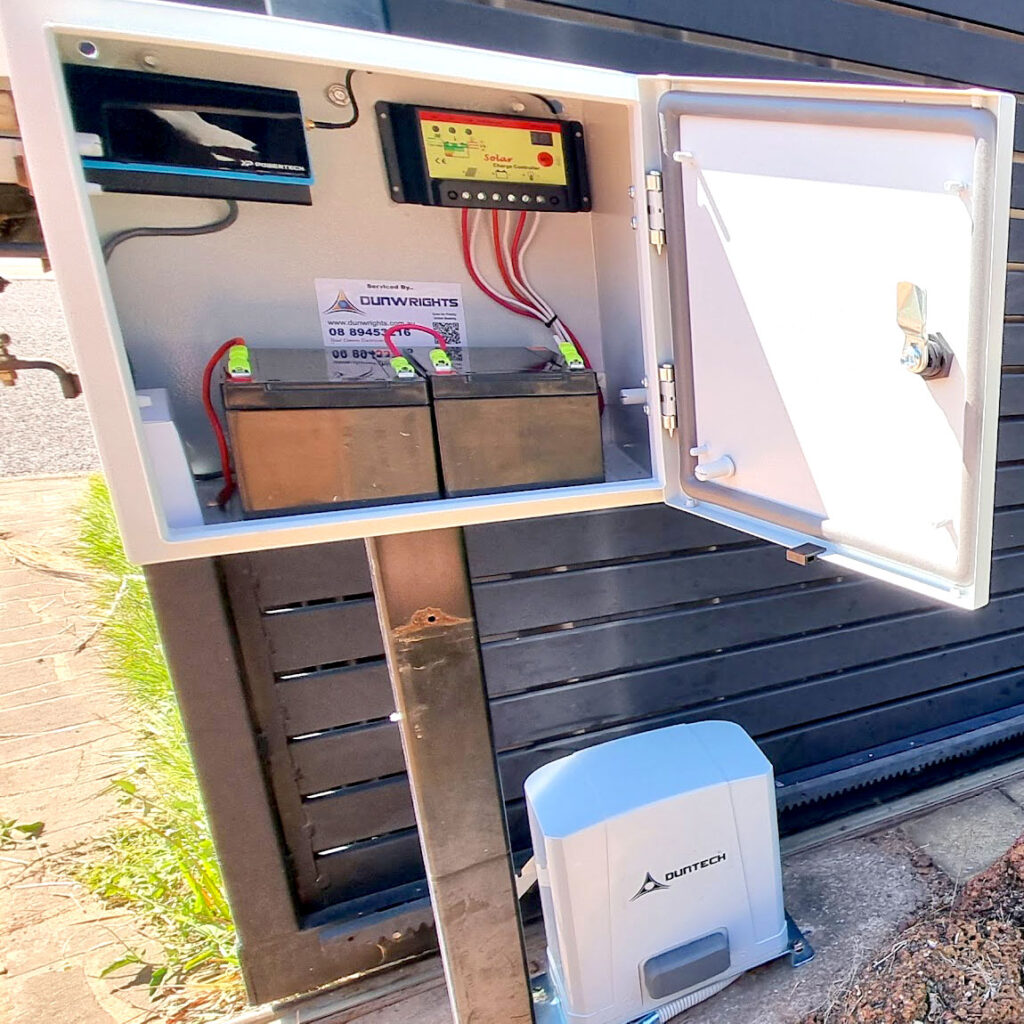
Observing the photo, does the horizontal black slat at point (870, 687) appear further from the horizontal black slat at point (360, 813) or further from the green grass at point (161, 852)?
the green grass at point (161, 852)

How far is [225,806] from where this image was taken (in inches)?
59.6

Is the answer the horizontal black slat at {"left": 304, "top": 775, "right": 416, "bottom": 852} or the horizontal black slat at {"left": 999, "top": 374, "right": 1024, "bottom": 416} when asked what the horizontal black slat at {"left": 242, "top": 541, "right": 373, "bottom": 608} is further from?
the horizontal black slat at {"left": 999, "top": 374, "right": 1024, "bottom": 416}

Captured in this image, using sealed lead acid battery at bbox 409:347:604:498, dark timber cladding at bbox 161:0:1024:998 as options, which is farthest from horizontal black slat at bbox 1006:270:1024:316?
sealed lead acid battery at bbox 409:347:604:498

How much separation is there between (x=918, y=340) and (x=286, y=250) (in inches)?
35.8

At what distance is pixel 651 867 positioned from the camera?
4.50 feet

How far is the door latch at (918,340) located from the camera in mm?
715

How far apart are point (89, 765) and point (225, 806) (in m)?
1.34

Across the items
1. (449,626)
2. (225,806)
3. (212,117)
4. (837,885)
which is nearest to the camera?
(212,117)

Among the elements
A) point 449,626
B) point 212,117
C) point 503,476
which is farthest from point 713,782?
point 212,117

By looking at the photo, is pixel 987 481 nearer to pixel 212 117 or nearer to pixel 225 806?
pixel 212 117

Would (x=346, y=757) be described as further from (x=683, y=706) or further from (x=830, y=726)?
(x=830, y=726)

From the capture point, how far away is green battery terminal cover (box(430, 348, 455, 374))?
3.09 ft

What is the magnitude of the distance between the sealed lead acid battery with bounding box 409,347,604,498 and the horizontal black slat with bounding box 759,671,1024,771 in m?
1.56

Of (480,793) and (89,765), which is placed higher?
(480,793)
